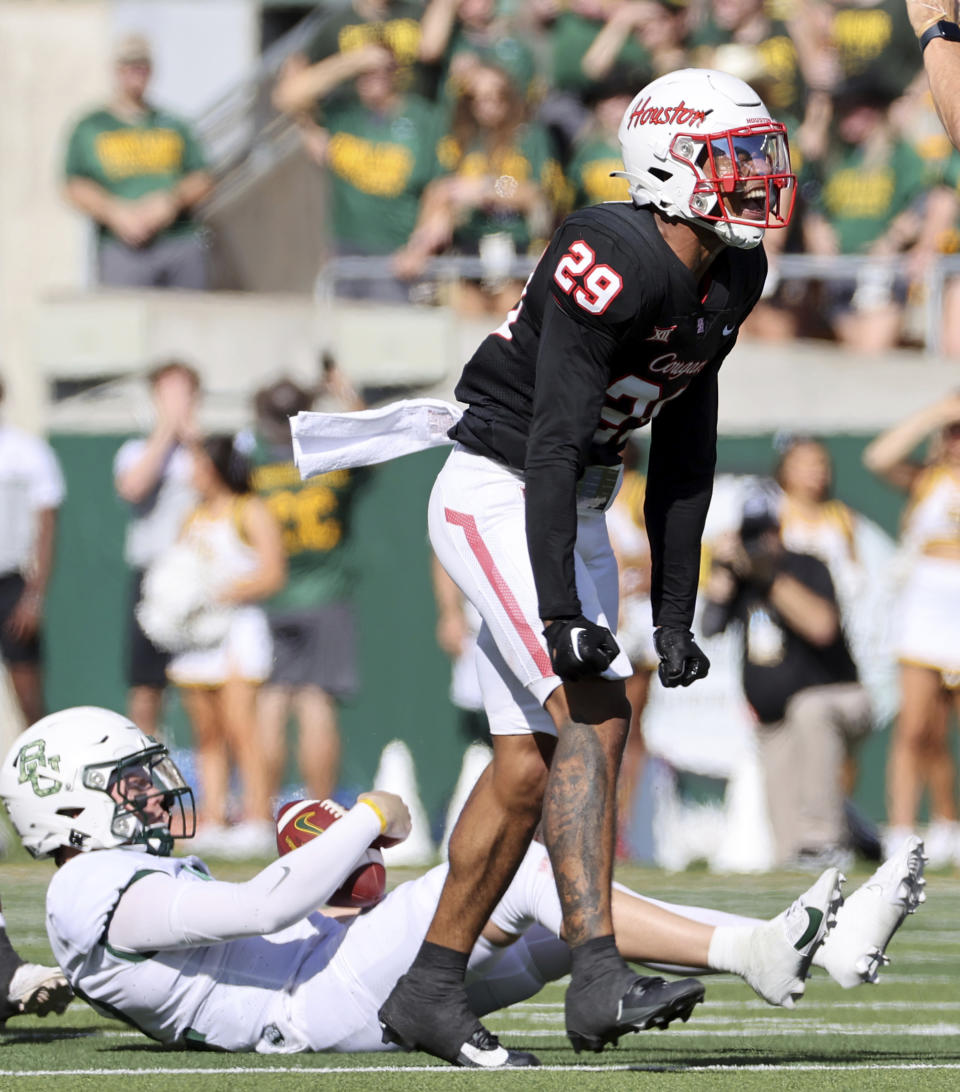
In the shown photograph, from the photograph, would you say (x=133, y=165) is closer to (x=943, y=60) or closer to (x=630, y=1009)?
(x=943, y=60)

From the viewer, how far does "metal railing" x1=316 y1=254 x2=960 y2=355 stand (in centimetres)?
1151

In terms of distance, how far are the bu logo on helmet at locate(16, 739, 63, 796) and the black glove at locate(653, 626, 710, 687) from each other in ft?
4.40

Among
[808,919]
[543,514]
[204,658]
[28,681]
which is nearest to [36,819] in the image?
[543,514]

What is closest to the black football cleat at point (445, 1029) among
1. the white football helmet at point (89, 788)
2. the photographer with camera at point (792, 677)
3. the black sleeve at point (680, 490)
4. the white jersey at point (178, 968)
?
the white jersey at point (178, 968)

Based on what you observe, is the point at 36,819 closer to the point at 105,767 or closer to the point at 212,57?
the point at 105,767

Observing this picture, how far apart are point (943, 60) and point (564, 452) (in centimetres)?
127

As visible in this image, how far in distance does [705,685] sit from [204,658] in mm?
2315

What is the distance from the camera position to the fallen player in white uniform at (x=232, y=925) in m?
4.52

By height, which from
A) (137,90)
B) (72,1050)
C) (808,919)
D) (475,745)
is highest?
(137,90)

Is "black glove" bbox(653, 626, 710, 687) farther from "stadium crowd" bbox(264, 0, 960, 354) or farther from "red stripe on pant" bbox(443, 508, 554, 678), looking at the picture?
"stadium crowd" bbox(264, 0, 960, 354)

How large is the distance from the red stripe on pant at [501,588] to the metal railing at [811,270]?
6988 mm

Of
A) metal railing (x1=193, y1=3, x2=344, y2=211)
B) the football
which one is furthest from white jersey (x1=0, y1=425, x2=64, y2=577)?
the football

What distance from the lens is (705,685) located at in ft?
34.0

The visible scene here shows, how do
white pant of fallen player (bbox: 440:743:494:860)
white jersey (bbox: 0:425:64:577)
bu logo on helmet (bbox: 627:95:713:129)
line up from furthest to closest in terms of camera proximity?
white jersey (bbox: 0:425:64:577) < white pant of fallen player (bbox: 440:743:494:860) < bu logo on helmet (bbox: 627:95:713:129)
